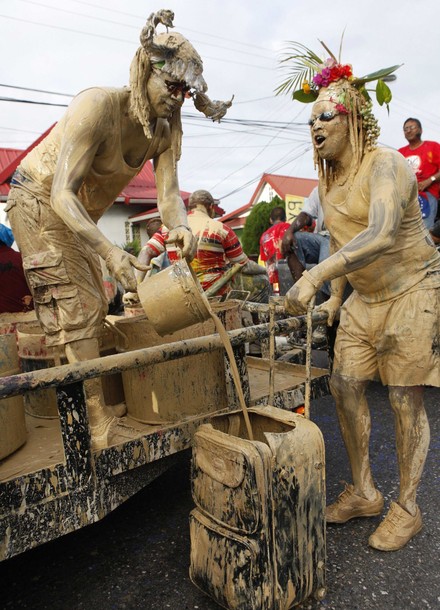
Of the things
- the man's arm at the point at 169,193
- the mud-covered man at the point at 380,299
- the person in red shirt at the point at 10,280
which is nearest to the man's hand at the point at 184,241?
the man's arm at the point at 169,193

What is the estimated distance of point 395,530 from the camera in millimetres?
2629

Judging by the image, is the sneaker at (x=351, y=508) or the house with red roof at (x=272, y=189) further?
the house with red roof at (x=272, y=189)

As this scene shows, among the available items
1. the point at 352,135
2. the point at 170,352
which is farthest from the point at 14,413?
the point at 352,135

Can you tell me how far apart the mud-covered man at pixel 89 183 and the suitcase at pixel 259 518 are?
0.62m

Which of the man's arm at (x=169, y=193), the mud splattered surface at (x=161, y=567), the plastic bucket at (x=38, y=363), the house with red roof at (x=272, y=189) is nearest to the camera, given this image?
the mud splattered surface at (x=161, y=567)

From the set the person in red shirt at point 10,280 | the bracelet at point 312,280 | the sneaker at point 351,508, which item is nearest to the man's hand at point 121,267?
the bracelet at point 312,280

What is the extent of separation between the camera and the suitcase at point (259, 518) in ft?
6.55

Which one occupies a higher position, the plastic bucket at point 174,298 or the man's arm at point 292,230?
the man's arm at point 292,230

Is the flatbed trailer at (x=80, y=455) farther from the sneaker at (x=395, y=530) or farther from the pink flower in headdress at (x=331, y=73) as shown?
the pink flower in headdress at (x=331, y=73)

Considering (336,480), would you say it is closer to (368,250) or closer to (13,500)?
(368,250)

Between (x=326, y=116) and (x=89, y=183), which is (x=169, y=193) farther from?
(x=326, y=116)

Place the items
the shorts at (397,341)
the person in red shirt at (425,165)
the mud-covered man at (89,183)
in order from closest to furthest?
the mud-covered man at (89,183) → the shorts at (397,341) → the person in red shirt at (425,165)

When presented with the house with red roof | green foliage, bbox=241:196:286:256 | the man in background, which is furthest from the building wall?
the man in background

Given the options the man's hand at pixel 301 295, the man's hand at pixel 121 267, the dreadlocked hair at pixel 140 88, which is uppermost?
the dreadlocked hair at pixel 140 88
